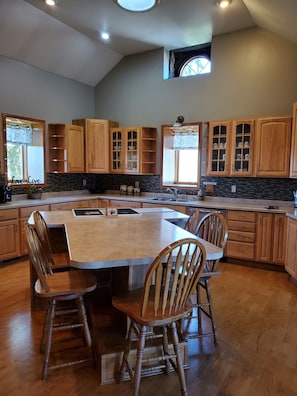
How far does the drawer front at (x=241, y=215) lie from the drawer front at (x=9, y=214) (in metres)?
3.05

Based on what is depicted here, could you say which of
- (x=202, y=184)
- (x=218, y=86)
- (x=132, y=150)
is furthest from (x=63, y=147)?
(x=218, y=86)

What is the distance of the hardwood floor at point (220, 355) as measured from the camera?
191 cm

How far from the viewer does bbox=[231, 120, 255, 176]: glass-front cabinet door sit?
4438 millimetres

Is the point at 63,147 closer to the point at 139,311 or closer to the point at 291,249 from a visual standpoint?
the point at 291,249

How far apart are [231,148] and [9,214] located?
3356 millimetres

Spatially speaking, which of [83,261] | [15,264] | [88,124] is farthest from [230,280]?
[88,124]

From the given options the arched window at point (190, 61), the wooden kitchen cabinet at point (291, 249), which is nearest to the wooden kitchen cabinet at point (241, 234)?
the wooden kitchen cabinet at point (291, 249)

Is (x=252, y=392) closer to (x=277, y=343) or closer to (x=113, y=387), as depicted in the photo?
(x=277, y=343)

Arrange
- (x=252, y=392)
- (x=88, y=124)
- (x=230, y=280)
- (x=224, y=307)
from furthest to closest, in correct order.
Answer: (x=88, y=124), (x=230, y=280), (x=224, y=307), (x=252, y=392)

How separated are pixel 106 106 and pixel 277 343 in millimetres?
5259

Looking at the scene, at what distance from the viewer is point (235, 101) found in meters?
4.82

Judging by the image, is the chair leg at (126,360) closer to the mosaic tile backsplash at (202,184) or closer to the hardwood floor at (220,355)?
the hardwood floor at (220,355)

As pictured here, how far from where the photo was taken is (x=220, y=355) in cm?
227

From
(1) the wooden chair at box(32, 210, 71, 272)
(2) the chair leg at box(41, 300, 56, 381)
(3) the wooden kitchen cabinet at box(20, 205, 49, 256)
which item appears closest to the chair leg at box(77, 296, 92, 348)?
(2) the chair leg at box(41, 300, 56, 381)
